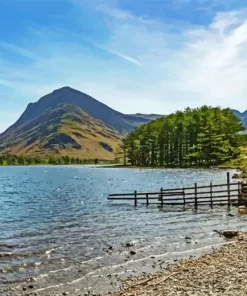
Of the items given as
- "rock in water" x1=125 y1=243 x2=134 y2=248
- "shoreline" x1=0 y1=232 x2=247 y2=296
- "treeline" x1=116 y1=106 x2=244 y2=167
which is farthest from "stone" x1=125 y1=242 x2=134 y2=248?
"treeline" x1=116 y1=106 x2=244 y2=167

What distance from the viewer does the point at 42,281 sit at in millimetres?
19109

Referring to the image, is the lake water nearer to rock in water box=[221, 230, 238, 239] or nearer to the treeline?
rock in water box=[221, 230, 238, 239]

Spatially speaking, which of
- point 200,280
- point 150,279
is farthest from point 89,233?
point 200,280

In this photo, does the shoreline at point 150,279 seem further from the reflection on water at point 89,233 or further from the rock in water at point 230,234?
the rock in water at point 230,234

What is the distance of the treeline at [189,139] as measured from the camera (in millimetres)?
147500

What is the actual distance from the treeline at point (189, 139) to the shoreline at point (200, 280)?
113318 mm

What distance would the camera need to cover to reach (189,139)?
16438 cm

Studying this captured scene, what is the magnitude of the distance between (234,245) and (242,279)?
1024 cm

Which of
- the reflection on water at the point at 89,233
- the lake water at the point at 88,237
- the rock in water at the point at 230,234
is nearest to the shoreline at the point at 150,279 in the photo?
the lake water at the point at 88,237

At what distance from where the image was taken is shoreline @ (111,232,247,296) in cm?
1369

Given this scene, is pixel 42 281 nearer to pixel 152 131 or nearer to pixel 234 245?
pixel 234 245

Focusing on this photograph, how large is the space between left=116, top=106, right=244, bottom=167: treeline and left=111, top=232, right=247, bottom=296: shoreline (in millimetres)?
113318

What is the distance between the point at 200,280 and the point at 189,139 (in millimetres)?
151471

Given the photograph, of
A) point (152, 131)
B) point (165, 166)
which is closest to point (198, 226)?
point (165, 166)
